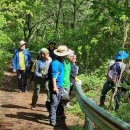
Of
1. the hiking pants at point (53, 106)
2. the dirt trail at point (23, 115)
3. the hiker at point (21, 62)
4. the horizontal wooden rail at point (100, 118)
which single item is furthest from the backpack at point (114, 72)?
the hiker at point (21, 62)

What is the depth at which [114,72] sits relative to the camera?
11.8m

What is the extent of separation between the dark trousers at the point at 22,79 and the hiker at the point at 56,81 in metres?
7.19

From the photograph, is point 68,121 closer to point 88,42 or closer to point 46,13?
point 88,42

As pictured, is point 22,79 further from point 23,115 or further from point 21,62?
point 23,115

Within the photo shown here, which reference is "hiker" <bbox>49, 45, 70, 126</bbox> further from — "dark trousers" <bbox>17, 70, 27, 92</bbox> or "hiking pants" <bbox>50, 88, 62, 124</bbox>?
"dark trousers" <bbox>17, 70, 27, 92</bbox>

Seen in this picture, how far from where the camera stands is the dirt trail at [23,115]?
10258 mm

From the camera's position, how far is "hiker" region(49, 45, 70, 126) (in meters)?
10.1

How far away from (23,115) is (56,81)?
6.35ft

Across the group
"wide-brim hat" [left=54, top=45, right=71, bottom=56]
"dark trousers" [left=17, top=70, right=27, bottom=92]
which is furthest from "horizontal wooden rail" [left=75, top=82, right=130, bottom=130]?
"dark trousers" [left=17, top=70, right=27, bottom=92]

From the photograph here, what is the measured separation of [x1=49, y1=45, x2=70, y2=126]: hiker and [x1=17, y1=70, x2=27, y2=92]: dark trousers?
719 cm

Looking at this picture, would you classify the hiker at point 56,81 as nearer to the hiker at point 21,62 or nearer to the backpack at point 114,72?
the backpack at point 114,72

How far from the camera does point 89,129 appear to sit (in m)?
8.16

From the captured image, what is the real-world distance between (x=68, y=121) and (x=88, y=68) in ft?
31.3

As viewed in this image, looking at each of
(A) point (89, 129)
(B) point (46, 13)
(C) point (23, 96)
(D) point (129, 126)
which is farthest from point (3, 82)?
(B) point (46, 13)
